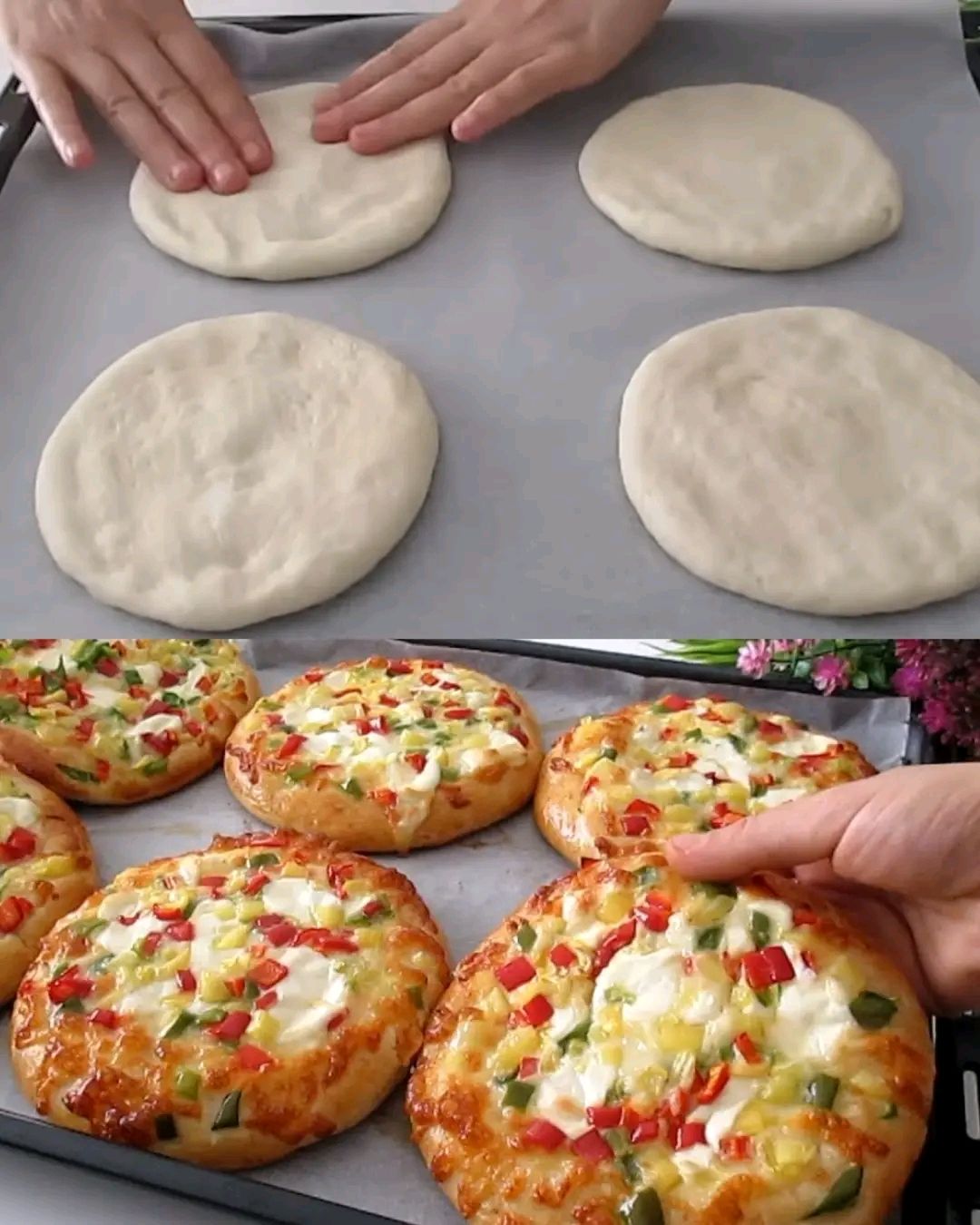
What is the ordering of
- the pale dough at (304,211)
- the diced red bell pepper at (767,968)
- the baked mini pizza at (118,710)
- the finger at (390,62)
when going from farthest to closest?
the finger at (390,62) < the baked mini pizza at (118,710) < the pale dough at (304,211) < the diced red bell pepper at (767,968)

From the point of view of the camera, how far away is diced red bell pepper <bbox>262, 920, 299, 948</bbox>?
5.32 feet

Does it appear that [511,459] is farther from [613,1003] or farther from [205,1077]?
[205,1077]

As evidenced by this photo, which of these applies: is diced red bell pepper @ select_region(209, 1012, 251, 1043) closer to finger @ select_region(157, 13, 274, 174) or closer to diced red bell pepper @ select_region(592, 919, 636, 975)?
diced red bell pepper @ select_region(592, 919, 636, 975)

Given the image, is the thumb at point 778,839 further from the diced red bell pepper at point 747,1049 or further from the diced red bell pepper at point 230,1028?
the diced red bell pepper at point 230,1028

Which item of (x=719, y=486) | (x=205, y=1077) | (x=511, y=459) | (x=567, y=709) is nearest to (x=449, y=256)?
(x=511, y=459)

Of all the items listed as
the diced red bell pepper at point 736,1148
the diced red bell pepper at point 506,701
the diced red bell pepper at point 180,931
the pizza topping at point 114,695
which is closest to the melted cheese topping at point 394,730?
the diced red bell pepper at point 506,701

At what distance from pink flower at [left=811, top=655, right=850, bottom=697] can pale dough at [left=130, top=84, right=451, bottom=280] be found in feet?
2.62

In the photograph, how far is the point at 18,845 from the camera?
1822 millimetres

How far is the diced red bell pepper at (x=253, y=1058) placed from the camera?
148 centimetres

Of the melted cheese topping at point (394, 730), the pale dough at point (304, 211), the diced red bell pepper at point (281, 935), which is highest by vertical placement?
the pale dough at point (304, 211)

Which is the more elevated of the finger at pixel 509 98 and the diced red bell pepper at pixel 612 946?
the finger at pixel 509 98

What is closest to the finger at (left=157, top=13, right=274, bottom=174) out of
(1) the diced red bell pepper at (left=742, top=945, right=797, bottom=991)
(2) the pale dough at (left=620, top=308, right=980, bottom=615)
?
(2) the pale dough at (left=620, top=308, right=980, bottom=615)

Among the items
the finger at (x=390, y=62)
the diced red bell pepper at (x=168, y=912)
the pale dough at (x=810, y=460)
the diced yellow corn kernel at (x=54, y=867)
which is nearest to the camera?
the pale dough at (x=810, y=460)

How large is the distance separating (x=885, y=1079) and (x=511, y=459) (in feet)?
2.53
